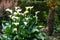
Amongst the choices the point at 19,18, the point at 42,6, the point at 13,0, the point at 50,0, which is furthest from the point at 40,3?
the point at 19,18

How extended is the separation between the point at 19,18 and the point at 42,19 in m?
5.28

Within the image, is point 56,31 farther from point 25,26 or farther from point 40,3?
point 25,26

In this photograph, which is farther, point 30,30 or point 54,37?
point 54,37

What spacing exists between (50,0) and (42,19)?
2695mm

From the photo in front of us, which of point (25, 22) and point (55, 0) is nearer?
point (25, 22)

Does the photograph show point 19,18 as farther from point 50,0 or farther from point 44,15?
point 44,15

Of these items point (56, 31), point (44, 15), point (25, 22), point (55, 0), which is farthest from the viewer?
point (44, 15)

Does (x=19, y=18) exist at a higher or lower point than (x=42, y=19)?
higher

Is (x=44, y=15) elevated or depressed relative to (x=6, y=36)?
depressed

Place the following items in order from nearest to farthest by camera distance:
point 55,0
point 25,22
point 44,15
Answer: point 25,22 → point 55,0 → point 44,15

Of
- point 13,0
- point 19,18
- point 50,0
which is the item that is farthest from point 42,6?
point 19,18

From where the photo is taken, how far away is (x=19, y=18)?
20.1 ft

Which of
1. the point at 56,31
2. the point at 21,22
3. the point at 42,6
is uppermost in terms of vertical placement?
the point at 21,22

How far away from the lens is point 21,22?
612 cm
